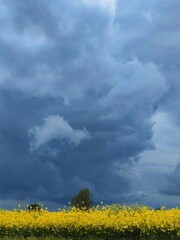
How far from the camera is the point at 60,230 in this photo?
16781mm

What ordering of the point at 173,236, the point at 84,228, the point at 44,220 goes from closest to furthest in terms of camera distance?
the point at 173,236 → the point at 84,228 → the point at 44,220

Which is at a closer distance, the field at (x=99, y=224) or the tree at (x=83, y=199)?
the field at (x=99, y=224)

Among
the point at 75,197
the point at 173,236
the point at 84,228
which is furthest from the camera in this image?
the point at 75,197

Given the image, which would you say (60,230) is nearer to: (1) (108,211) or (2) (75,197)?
(1) (108,211)

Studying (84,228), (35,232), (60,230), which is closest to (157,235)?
(84,228)

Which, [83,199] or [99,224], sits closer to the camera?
[99,224]

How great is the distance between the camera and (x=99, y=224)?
1577cm

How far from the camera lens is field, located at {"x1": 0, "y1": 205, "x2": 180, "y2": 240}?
14922 mm

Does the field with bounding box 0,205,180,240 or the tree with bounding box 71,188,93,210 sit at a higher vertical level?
the tree with bounding box 71,188,93,210

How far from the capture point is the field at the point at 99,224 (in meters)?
14.9

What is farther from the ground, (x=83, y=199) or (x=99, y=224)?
(x=83, y=199)

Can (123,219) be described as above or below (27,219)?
below

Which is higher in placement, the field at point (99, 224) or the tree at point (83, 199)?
the tree at point (83, 199)

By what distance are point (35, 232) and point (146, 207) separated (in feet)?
14.2
